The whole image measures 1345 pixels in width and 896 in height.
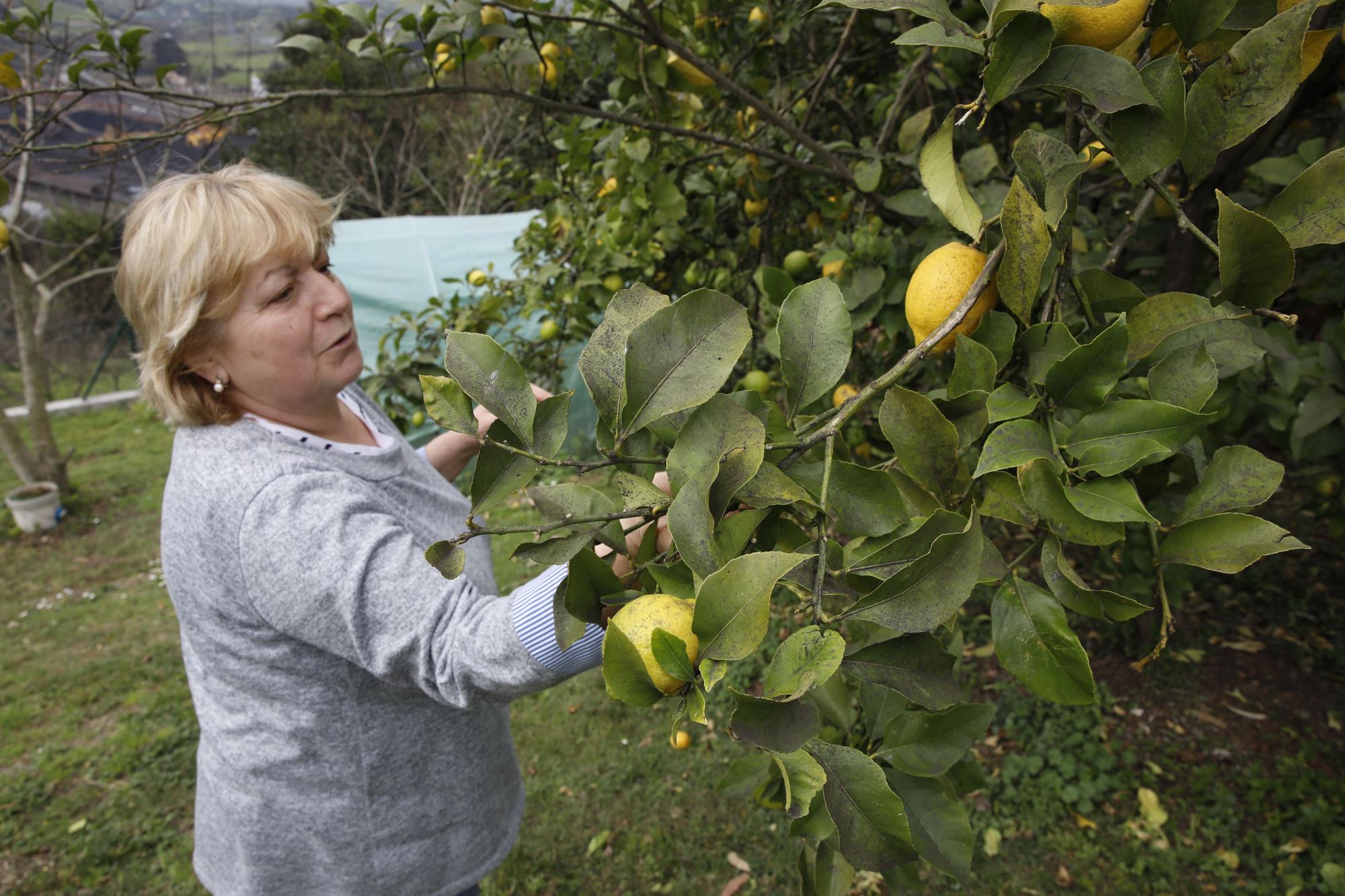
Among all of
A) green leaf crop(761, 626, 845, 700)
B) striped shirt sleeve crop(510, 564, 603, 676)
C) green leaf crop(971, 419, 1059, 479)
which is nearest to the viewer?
green leaf crop(761, 626, 845, 700)

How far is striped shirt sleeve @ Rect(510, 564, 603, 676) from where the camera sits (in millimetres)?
944

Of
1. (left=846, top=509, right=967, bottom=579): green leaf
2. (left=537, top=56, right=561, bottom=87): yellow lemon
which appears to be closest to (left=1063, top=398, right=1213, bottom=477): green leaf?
(left=846, top=509, right=967, bottom=579): green leaf

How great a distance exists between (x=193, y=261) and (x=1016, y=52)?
4.04 ft

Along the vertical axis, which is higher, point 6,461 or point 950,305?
point 950,305

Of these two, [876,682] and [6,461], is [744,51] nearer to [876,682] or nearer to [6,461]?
[876,682]

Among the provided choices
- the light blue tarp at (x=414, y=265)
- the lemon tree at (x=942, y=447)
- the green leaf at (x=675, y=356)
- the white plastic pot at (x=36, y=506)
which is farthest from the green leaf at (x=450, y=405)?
the white plastic pot at (x=36, y=506)

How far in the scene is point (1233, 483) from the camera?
59 centimetres

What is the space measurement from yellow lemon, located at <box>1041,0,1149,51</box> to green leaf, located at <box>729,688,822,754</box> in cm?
49

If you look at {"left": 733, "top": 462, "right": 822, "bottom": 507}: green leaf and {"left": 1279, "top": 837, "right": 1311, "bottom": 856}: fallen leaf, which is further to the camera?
{"left": 1279, "top": 837, "right": 1311, "bottom": 856}: fallen leaf

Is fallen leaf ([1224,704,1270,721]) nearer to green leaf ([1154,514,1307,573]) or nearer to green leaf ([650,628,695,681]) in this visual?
green leaf ([1154,514,1307,573])

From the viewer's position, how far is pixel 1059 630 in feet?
1.82

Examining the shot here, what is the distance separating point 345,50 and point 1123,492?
1.51 metres

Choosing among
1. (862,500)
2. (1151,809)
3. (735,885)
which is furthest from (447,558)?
(1151,809)

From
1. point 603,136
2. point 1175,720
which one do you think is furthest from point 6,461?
point 1175,720
